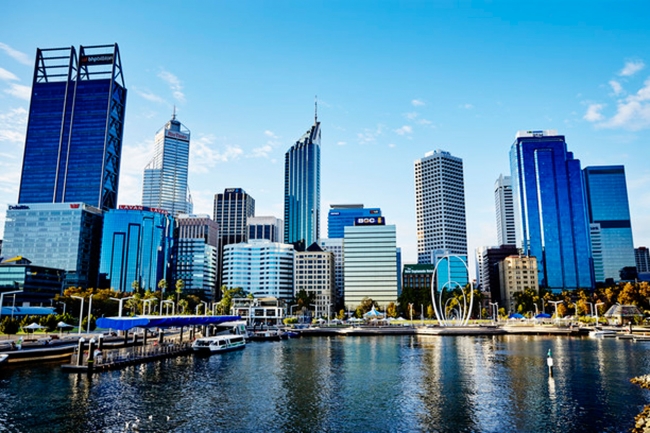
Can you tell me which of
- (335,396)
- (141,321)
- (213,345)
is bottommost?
(335,396)

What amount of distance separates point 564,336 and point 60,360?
451 feet

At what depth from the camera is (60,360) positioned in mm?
81188

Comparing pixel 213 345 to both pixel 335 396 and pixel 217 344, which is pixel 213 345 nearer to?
pixel 217 344

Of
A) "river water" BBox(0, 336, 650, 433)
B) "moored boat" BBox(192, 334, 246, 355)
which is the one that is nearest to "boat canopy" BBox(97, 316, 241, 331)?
"moored boat" BBox(192, 334, 246, 355)

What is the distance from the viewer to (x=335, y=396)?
56.0m

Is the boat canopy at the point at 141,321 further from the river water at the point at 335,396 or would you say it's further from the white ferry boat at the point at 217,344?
the river water at the point at 335,396

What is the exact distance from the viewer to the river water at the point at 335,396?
43406 mm

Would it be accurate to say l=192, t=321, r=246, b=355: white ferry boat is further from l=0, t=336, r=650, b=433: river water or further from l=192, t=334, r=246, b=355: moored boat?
l=0, t=336, r=650, b=433: river water

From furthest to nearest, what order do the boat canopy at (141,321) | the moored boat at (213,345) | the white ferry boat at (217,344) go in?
the white ferry boat at (217,344)
the moored boat at (213,345)
the boat canopy at (141,321)

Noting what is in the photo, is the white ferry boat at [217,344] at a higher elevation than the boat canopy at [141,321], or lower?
lower

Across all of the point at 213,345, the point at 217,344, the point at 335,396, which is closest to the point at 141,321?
the point at 213,345

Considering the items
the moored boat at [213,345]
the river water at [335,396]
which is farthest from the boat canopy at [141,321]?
the river water at [335,396]

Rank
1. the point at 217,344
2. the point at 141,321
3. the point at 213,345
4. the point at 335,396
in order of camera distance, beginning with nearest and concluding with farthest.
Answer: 1. the point at 335,396
2. the point at 141,321
3. the point at 213,345
4. the point at 217,344

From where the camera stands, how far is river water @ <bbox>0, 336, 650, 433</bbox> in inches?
1709
